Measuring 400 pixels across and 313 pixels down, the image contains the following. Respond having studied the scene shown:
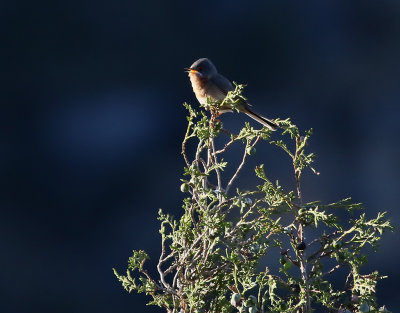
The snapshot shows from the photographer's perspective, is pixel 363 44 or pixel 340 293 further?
pixel 363 44

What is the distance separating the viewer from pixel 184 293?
1.40 metres

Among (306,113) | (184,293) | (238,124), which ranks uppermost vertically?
(306,113)

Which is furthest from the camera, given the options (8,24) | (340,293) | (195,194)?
(8,24)

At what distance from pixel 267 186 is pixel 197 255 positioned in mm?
230

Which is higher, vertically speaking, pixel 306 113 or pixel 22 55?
pixel 306 113

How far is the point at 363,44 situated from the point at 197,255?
368 cm

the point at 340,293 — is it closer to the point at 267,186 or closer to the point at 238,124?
the point at 267,186

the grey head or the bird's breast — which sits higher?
the grey head

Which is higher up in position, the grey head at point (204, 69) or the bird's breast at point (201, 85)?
the grey head at point (204, 69)

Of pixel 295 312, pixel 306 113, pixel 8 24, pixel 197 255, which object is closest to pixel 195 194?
pixel 197 255

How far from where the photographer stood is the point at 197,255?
Answer: 1.43 m

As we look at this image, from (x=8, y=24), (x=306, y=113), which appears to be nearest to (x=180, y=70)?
(x=306, y=113)

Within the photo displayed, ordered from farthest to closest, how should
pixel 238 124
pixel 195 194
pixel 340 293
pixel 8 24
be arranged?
pixel 8 24 < pixel 238 124 < pixel 195 194 < pixel 340 293

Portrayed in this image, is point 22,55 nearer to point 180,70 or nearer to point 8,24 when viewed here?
point 8,24
